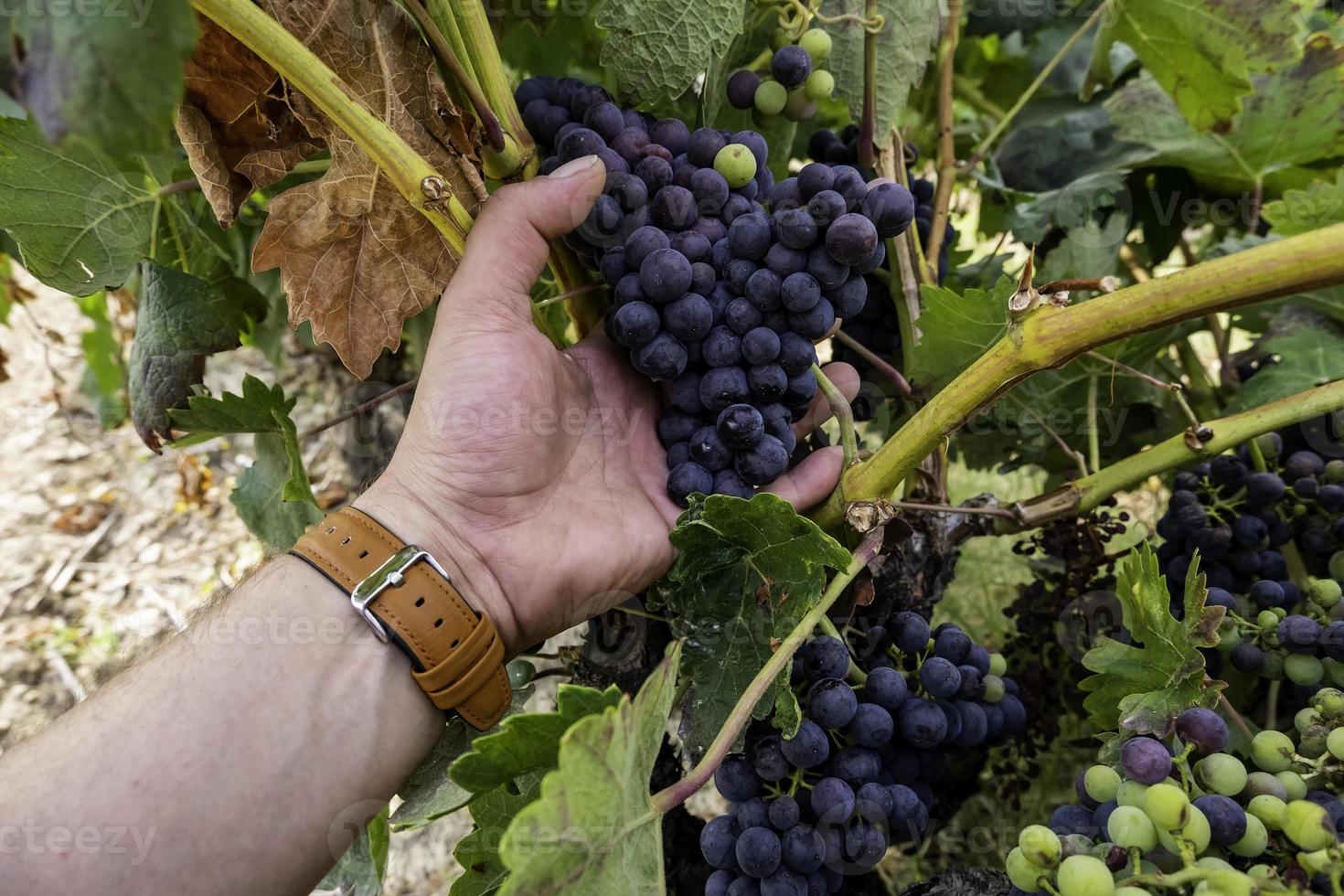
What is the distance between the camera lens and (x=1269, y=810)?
2.43 ft

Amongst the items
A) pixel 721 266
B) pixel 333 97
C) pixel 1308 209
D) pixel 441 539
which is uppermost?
pixel 333 97

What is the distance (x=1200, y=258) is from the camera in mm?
1770

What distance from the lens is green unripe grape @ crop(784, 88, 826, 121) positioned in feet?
3.93

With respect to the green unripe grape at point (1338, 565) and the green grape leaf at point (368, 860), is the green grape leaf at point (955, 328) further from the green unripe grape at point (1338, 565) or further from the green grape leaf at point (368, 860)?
the green grape leaf at point (368, 860)

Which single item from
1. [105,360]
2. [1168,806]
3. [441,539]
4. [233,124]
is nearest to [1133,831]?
[1168,806]

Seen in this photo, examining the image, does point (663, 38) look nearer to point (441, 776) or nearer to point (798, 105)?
point (798, 105)

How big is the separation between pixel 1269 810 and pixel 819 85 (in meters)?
0.96

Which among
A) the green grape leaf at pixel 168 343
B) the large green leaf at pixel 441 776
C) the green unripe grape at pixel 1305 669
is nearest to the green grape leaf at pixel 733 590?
the large green leaf at pixel 441 776

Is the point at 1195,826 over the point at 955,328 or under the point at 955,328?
under

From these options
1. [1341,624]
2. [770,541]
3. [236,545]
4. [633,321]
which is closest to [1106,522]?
[1341,624]

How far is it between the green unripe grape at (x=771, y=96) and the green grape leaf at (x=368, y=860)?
3.48 feet

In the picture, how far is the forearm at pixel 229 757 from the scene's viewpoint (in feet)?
2.81

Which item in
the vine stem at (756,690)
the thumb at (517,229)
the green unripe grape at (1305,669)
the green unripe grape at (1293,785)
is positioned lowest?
the green unripe grape at (1305,669)

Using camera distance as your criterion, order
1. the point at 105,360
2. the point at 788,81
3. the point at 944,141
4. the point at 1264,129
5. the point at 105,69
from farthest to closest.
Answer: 1. the point at 105,360
2. the point at 1264,129
3. the point at 944,141
4. the point at 788,81
5. the point at 105,69
